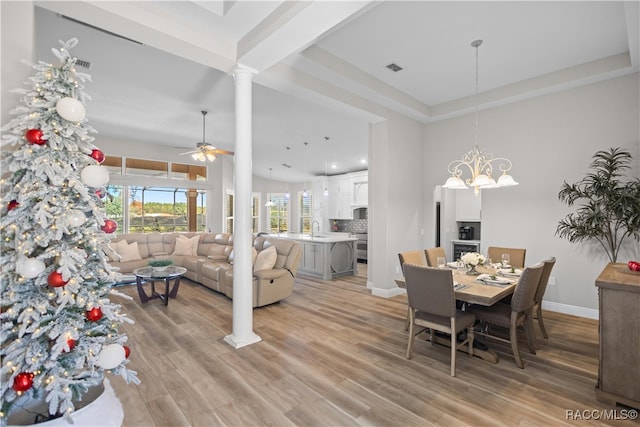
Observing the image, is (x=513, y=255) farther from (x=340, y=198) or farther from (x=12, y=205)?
(x=340, y=198)

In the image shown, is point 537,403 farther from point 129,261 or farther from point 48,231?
point 129,261

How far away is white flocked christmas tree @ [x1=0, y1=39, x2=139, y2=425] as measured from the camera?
1626 mm

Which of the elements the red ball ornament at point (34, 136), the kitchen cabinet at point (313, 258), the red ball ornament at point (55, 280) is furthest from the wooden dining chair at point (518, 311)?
the kitchen cabinet at point (313, 258)

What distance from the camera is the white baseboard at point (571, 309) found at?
13.2 feet

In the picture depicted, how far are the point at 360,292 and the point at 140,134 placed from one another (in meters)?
6.05

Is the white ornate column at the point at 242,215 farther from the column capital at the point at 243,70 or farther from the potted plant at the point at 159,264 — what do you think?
the potted plant at the point at 159,264

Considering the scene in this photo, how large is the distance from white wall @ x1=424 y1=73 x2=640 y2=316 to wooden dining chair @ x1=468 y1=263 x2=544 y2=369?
182cm

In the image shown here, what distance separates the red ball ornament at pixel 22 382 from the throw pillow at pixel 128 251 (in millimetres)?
5027

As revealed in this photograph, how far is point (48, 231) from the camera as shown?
1682mm

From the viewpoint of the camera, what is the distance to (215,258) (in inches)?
247

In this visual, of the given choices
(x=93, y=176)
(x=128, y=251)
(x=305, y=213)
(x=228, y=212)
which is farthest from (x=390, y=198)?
(x=305, y=213)

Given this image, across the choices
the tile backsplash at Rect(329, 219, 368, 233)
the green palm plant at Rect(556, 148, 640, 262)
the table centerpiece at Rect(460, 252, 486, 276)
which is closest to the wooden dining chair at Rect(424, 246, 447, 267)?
the table centerpiece at Rect(460, 252, 486, 276)

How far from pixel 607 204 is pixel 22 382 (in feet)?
18.1

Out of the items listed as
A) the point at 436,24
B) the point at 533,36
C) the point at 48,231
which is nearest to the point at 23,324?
the point at 48,231
